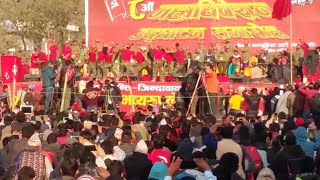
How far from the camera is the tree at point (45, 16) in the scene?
157ft

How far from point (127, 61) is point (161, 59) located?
Answer: 141 cm

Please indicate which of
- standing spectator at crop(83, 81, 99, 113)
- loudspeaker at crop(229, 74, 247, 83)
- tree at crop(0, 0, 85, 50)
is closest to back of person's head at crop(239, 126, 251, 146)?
standing spectator at crop(83, 81, 99, 113)

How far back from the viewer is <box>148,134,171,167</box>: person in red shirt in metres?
10.4

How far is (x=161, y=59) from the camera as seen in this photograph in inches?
1185

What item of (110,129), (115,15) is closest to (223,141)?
(110,129)

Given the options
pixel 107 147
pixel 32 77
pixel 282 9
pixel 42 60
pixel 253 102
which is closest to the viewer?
pixel 107 147

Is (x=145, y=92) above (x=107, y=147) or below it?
below

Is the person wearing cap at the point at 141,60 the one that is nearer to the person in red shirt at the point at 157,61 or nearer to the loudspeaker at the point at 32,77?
the person in red shirt at the point at 157,61

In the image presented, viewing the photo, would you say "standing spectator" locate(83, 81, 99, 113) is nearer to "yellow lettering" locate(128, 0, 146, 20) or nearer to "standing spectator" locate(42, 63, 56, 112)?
"standing spectator" locate(42, 63, 56, 112)

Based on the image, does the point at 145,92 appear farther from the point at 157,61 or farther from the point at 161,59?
the point at 161,59

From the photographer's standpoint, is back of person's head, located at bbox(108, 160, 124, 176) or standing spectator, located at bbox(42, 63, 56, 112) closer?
back of person's head, located at bbox(108, 160, 124, 176)

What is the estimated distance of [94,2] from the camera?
35.6m

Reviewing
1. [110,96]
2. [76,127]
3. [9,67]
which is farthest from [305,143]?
[9,67]

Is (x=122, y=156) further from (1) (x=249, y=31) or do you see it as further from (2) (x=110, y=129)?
(1) (x=249, y=31)
